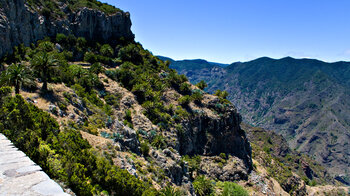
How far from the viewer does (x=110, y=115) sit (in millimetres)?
44031

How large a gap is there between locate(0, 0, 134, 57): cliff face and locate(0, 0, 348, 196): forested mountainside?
0.29 meters

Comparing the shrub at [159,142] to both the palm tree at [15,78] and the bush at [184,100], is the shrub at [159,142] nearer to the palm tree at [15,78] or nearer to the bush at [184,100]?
the bush at [184,100]

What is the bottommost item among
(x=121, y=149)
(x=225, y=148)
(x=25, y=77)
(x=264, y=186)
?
(x=264, y=186)

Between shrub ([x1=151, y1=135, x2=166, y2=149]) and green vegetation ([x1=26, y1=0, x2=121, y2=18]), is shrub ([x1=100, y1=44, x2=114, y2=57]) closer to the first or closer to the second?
green vegetation ([x1=26, y1=0, x2=121, y2=18])

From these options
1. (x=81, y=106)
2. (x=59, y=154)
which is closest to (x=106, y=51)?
(x=81, y=106)

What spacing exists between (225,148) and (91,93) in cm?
4117

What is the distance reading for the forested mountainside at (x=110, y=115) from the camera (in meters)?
19.2

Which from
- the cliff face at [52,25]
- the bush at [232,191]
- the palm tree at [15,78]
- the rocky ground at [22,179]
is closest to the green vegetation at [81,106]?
the palm tree at [15,78]

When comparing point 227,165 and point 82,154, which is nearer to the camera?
point 82,154

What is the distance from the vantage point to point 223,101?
229ft

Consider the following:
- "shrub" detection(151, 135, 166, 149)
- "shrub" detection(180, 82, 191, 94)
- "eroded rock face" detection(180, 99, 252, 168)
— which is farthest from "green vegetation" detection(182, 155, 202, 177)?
"shrub" detection(180, 82, 191, 94)

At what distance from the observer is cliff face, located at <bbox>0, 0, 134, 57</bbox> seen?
42.8 m

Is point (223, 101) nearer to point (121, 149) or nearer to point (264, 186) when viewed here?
point (264, 186)

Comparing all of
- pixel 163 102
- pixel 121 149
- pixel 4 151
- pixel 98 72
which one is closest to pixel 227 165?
pixel 163 102
